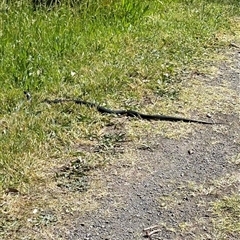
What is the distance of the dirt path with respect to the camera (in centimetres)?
285

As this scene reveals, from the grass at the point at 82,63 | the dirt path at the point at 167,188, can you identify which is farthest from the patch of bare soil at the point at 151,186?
the grass at the point at 82,63

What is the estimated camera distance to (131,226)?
2875 mm

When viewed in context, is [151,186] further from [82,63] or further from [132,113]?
[82,63]

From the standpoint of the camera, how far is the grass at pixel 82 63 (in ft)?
11.4

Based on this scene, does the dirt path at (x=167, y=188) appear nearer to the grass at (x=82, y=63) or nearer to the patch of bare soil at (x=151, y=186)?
the patch of bare soil at (x=151, y=186)

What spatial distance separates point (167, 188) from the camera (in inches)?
125

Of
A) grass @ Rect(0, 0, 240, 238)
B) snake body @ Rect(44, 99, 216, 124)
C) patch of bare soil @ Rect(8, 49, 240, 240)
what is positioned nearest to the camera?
patch of bare soil @ Rect(8, 49, 240, 240)

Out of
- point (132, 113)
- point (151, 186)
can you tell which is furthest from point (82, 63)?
point (151, 186)

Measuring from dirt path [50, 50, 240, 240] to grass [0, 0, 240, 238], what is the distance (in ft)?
1.07

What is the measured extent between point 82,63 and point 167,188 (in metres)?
1.65

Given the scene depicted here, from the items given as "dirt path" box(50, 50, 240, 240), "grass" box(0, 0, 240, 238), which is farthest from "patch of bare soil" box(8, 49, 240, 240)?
"grass" box(0, 0, 240, 238)

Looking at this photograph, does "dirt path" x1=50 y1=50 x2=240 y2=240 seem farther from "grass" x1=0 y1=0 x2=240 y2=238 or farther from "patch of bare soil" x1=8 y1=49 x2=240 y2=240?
"grass" x1=0 y1=0 x2=240 y2=238

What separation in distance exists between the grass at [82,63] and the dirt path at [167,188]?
1.07 feet

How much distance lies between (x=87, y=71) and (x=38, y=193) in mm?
1516
